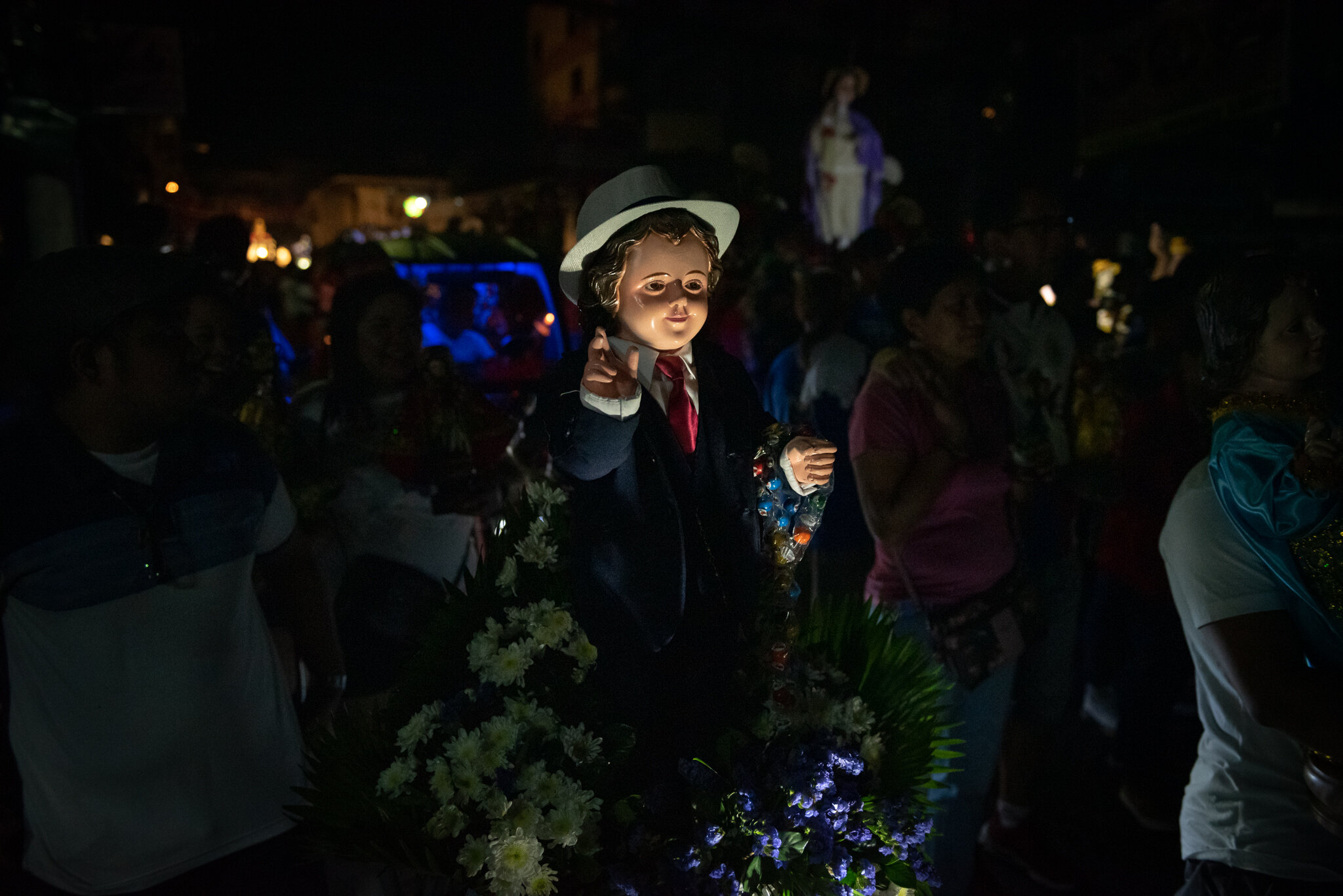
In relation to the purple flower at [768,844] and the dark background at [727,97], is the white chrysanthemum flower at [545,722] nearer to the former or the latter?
the purple flower at [768,844]

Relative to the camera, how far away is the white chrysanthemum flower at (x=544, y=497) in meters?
2.00

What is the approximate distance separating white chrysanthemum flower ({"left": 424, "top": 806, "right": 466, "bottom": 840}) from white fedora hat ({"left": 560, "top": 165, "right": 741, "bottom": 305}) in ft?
3.27

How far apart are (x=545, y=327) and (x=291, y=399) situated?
7.76 feet

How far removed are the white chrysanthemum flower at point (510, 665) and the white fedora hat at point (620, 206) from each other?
2.31ft

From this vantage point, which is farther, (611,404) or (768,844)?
(768,844)

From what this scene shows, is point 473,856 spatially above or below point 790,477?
below

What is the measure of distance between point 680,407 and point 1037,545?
2.25m

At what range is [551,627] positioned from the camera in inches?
73.5

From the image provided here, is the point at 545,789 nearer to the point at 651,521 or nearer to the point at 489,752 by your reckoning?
the point at 489,752

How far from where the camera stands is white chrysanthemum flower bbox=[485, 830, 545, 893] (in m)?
1.66

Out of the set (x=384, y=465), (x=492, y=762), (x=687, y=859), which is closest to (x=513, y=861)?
(x=492, y=762)

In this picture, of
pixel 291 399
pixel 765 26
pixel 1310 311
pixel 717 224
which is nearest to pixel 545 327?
pixel 291 399

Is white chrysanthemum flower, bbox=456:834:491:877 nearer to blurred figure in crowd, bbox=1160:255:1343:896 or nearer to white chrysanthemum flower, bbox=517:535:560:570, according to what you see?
white chrysanthemum flower, bbox=517:535:560:570

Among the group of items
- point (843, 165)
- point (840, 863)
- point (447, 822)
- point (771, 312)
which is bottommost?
point (840, 863)
